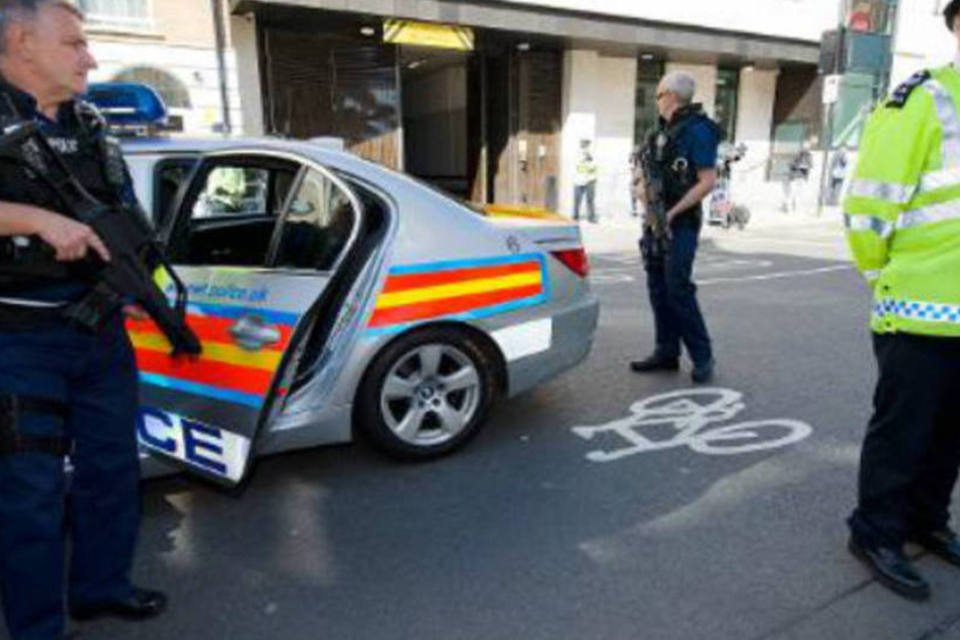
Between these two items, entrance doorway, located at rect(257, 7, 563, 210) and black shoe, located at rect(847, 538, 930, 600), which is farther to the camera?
entrance doorway, located at rect(257, 7, 563, 210)

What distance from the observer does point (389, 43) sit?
15.8 meters

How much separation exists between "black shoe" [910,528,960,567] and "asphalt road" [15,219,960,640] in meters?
0.05

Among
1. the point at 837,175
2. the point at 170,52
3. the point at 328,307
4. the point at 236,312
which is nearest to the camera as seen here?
the point at 236,312

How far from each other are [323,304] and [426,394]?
2.32ft

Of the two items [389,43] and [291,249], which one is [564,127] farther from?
[291,249]

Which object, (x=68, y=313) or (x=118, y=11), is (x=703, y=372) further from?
(x=118, y=11)

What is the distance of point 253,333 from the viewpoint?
3146mm

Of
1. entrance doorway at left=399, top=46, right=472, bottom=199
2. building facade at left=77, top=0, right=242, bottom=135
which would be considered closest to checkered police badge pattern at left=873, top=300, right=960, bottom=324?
building facade at left=77, top=0, right=242, bottom=135

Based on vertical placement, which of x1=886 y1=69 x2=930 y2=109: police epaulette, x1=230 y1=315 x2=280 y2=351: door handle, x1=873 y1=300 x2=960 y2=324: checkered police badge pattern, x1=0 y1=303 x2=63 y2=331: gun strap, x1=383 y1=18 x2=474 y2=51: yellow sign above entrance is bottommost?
x1=230 y1=315 x2=280 y2=351: door handle

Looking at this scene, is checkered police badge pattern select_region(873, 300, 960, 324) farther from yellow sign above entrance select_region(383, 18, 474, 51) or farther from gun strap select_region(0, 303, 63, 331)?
yellow sign above entrance select_region(383, 18, 474, 51)

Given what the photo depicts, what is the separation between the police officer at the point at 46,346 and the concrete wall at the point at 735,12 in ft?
46.9

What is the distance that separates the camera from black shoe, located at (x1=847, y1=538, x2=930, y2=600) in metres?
2.65

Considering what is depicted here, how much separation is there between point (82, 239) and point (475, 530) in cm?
186

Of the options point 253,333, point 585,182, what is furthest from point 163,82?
point 253,333
